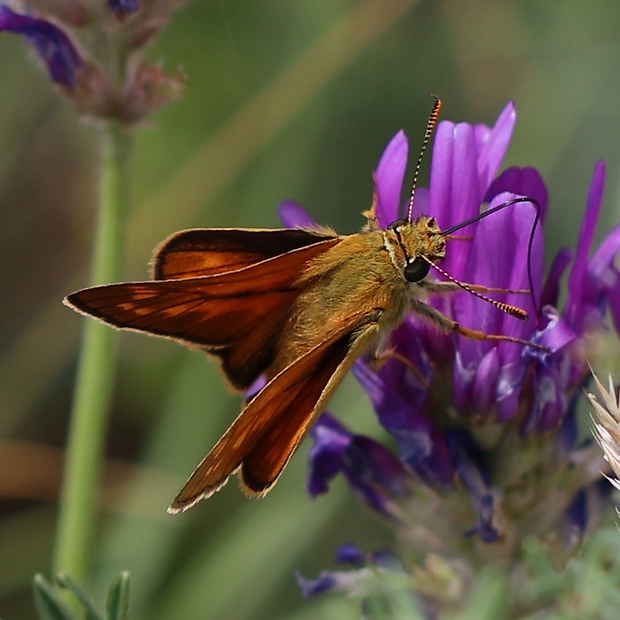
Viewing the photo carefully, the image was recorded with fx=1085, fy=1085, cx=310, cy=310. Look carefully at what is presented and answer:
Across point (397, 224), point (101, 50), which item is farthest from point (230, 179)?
point (397, 224)

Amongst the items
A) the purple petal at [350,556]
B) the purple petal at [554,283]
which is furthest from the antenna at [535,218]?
the purple petal at [350,556]

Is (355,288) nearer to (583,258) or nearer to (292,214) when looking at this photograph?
(292,214)

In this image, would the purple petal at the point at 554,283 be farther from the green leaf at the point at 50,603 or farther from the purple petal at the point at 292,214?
the green leaf at the point at 50,603

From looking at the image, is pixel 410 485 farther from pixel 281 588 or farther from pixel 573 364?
pixel 281 588

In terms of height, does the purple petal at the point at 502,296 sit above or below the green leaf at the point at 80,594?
above

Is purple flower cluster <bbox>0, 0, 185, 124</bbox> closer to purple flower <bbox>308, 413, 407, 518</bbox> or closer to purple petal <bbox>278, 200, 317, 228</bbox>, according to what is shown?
purple petal <bbox>278, 200, 317, 228</bbox>

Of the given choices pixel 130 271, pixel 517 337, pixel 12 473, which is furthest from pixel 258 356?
pixel 130 271
